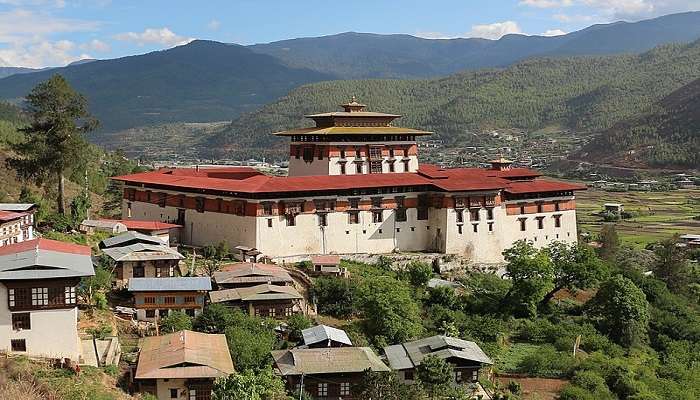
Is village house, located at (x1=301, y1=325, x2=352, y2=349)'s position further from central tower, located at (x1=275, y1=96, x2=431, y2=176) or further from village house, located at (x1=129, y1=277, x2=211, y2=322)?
central tower, located at (x1=275, y1=96, x2=431, y2=176)

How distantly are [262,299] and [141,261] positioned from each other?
7.01 metres

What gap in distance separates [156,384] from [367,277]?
18.7 m

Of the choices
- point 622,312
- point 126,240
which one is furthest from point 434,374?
point 126,240

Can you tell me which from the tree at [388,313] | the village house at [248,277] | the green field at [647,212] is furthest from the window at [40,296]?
the green field at [647,212]

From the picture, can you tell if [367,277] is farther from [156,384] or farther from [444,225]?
[156,384]

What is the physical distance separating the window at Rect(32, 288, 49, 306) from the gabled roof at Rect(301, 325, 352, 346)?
1146cm

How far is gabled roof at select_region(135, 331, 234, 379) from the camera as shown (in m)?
31.5

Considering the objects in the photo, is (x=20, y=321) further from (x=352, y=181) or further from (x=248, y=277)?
(x=352, y=181)

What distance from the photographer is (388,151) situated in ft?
203

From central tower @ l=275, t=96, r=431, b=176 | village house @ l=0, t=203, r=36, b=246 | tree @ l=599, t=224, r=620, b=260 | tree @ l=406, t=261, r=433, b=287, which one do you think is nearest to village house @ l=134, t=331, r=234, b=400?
village house @ l=0, t=203, r=36, b=246

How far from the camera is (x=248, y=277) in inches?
1702

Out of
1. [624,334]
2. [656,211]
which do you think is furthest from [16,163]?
[656,211]

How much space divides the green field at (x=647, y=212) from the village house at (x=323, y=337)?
57523mm

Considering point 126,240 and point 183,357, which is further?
point 126,240
